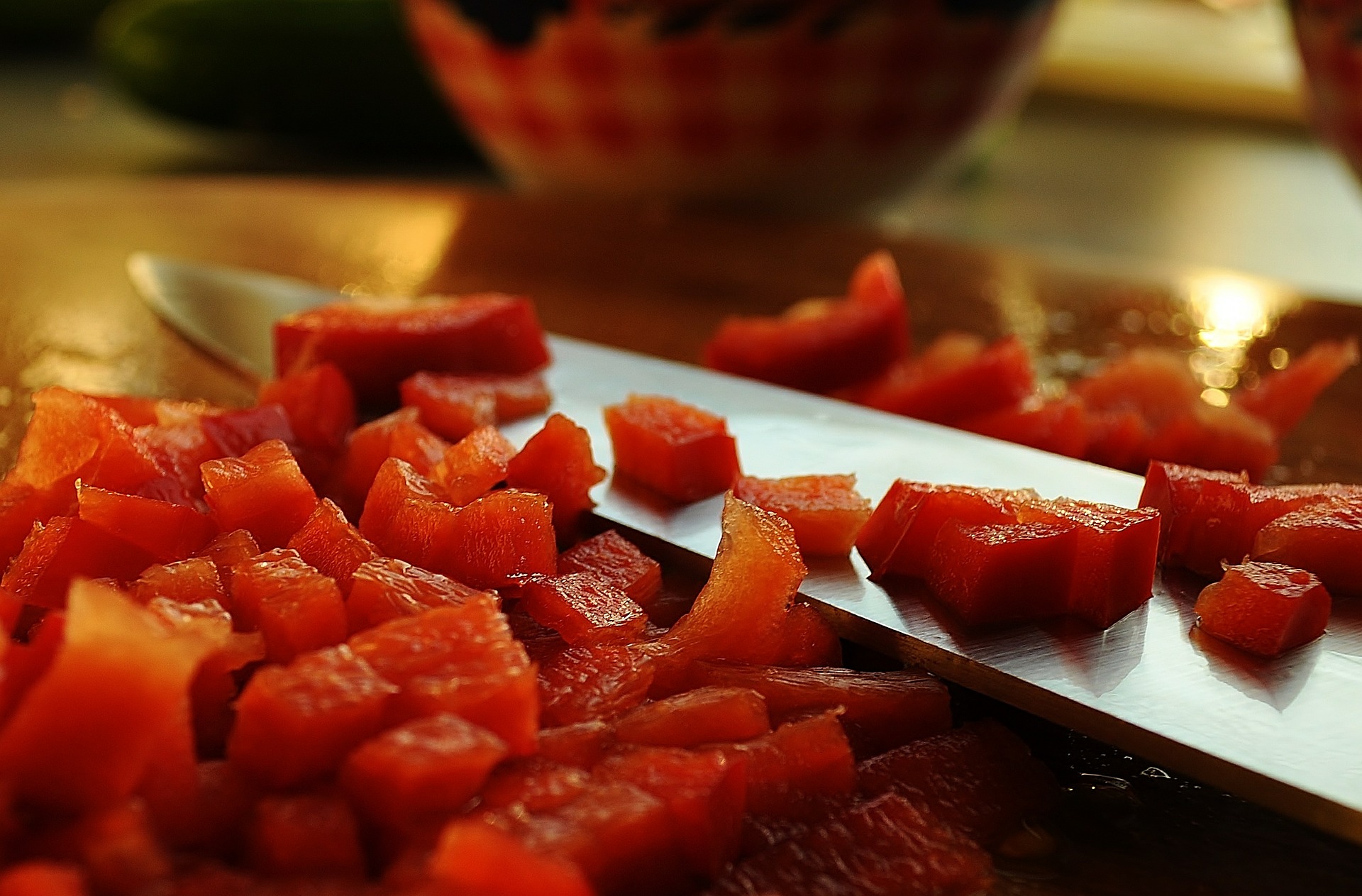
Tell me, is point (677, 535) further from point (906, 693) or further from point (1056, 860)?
point (1056, 860)

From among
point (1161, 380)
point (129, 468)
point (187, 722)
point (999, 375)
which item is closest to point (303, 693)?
point (187, 722)

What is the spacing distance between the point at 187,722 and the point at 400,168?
3193 millimetres

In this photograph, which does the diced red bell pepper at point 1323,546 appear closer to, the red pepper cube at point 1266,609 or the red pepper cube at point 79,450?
the red pepper cube at point 1266,609

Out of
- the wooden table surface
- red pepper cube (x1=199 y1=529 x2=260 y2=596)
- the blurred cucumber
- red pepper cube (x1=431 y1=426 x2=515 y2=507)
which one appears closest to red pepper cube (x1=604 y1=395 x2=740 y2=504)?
red pepper cube (x1=431 y1=426 x2=515 y2=507)

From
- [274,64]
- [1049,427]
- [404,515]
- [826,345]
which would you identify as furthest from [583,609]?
[274,64]

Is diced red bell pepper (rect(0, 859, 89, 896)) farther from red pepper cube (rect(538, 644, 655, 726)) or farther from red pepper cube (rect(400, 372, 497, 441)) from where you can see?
red pepper cube (rect(400, 372, 497, 441))

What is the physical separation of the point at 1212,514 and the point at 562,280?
119cm

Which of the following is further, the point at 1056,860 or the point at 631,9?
the point at 631,9

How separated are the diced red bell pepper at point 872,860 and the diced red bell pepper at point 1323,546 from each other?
38 cm

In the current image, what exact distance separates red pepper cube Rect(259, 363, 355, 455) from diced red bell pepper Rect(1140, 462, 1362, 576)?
2.63 ft

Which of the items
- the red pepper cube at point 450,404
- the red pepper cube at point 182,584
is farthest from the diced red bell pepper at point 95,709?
the red pepper cube at point 450,404

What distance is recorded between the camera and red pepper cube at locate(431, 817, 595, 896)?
0.74 meters

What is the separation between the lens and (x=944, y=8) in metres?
2.32

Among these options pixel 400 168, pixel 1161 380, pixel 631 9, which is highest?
pixel 631 9
